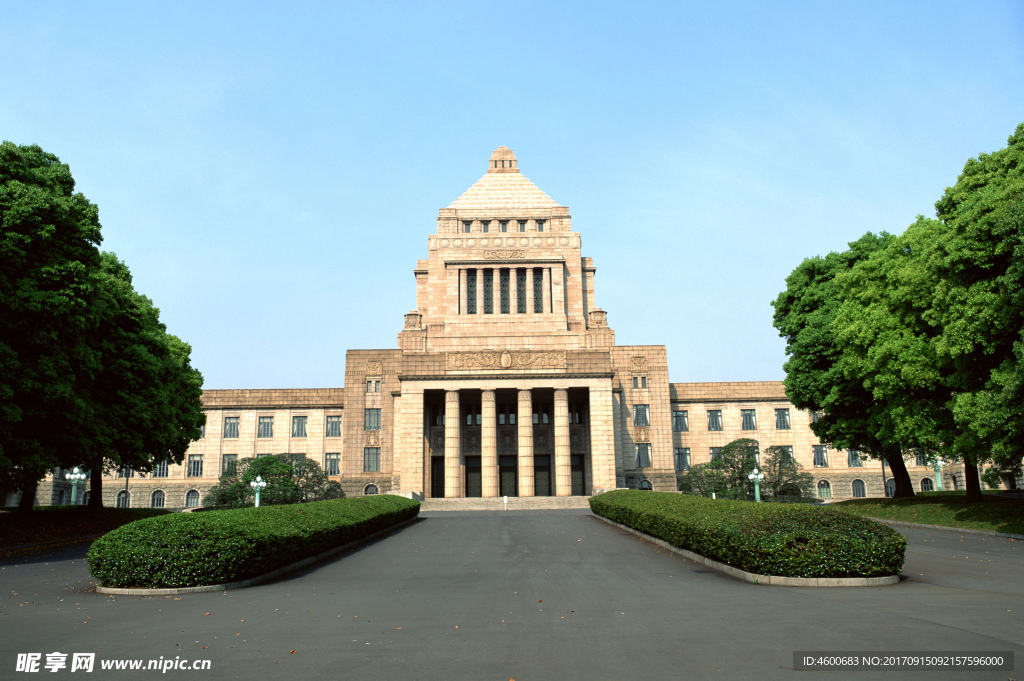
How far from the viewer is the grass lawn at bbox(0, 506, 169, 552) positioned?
27.7m

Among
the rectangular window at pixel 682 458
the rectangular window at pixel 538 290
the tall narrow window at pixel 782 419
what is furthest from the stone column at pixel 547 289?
the tall narrow window at pixel 782 419

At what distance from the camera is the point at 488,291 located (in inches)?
2606

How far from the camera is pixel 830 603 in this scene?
11.7 metres

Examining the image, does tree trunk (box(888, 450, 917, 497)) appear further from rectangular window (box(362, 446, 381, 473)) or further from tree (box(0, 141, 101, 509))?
rectangular window (box(362, 446, 381, 473))

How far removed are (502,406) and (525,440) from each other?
818cm

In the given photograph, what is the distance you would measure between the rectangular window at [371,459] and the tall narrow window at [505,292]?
17411 mm

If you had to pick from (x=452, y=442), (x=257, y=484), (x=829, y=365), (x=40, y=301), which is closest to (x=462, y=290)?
(x=452, y=442)

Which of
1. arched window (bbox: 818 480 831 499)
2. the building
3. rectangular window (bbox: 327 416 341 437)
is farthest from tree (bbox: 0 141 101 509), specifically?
arched window (bbox: 818 480 831 499)

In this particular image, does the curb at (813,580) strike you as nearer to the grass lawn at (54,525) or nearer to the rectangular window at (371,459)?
the grass lawn at (54,525)

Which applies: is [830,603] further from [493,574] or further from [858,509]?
[858,509]

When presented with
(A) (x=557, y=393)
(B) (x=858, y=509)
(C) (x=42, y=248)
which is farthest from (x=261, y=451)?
(B) (x=858, y=509)

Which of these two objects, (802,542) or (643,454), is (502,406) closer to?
(643,454)

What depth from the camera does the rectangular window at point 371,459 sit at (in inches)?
2554

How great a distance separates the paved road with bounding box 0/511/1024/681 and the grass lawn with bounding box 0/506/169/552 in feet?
38.3
